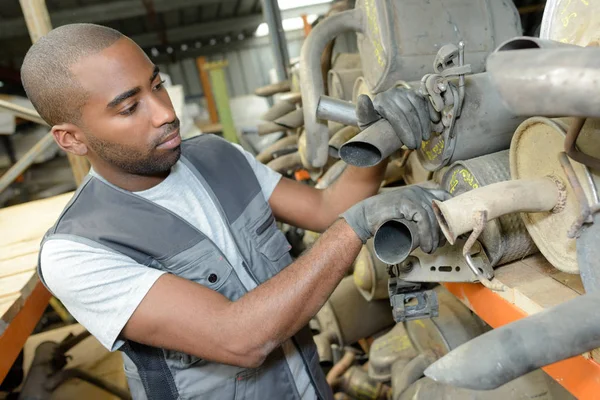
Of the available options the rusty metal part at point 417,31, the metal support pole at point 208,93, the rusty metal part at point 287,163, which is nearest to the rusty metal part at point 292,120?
the rusty metal part at point 287,163

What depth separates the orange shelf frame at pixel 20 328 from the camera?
3.12 ft

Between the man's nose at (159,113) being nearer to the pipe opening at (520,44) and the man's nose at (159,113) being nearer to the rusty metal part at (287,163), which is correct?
the pipe opening at (520,44)

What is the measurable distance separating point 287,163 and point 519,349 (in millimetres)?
1524

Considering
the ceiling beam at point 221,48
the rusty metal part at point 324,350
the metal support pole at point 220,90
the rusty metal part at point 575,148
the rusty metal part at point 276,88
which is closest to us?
the rusty metal part at point 575,148

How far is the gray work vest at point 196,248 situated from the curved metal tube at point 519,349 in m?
0.56

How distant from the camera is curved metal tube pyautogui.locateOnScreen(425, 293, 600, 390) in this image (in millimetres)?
365

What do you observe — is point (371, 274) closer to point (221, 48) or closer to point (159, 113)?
point (159, 113)

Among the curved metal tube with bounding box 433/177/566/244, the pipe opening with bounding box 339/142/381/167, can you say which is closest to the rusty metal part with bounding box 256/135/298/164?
the pipe opening with bounding box 339/142/381/167

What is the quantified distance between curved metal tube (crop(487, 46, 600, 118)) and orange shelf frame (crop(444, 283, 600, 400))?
34cm

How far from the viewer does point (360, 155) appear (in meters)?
0.74

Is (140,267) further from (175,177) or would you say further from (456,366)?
(456,366)

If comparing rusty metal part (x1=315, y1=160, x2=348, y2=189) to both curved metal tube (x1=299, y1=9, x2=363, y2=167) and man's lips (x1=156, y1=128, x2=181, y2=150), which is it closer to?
curved metal tube (x1=299, y1=9, x2=363, y2=167)

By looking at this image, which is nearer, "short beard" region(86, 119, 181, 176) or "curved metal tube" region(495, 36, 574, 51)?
"curved metal tube" region(495, 36, 574, 51)

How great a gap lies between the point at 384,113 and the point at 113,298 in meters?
0.53
